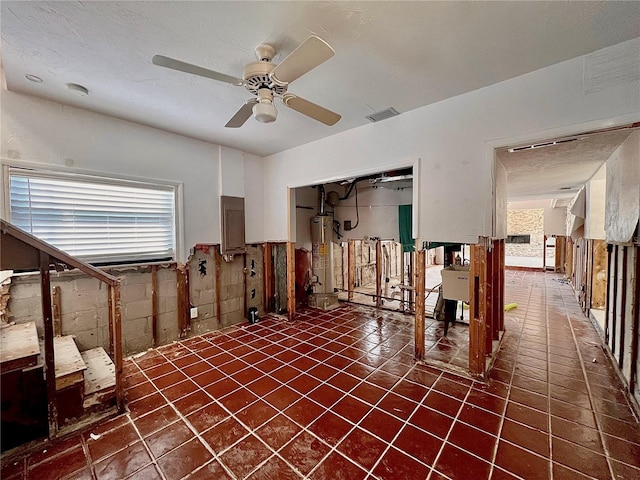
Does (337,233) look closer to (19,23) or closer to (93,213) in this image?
(93,213)

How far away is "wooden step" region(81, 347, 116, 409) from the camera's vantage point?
6.93 ft

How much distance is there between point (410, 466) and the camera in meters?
1.61

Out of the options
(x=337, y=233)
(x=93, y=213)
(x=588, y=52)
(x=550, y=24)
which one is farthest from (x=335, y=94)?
(x=337, y=233)

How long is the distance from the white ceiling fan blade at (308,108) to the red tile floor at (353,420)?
242cm

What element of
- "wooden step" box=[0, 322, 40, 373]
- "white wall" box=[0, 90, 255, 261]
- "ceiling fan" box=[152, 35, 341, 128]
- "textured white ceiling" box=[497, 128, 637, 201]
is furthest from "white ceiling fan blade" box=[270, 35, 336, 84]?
"wooden step" box=[0, 322, 40, 373]

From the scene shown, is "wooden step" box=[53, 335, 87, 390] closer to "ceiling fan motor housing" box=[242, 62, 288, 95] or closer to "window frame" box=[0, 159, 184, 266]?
"window frame" box=[0, 159, 184, 266]

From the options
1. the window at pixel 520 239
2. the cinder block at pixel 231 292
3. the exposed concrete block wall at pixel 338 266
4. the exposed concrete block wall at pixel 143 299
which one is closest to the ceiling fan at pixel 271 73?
the exposed concrete block wall at pixel 143 299

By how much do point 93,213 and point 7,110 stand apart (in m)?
1.11

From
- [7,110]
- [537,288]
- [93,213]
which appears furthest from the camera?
[537,288]

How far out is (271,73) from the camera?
168 cm

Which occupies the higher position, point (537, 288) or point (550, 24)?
point (550, 24)

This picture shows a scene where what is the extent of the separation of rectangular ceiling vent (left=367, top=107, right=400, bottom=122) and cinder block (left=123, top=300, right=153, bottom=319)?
141 inches

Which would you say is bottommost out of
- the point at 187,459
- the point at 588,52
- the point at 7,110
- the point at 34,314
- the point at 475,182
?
the point at 187,459

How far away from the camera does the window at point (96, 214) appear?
8.53 feet
